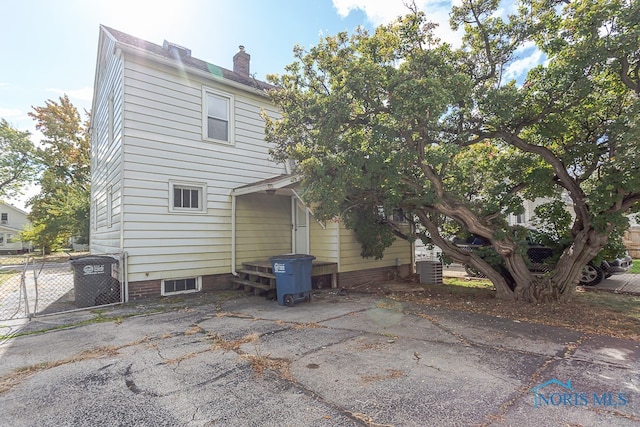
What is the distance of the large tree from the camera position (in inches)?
194

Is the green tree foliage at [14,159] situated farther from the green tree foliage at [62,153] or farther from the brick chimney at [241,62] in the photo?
the brick chimney at [241,62]

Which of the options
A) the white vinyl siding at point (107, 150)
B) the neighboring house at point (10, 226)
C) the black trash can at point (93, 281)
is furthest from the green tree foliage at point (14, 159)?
the black trash can at point (93, 281)

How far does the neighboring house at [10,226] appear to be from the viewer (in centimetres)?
3075

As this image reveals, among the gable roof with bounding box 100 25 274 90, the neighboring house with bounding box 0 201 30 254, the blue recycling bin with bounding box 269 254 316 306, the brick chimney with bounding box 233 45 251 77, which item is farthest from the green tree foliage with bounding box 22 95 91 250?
the blue recycling bin with bounding box 269 254 316 306

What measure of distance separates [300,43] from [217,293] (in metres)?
6.06

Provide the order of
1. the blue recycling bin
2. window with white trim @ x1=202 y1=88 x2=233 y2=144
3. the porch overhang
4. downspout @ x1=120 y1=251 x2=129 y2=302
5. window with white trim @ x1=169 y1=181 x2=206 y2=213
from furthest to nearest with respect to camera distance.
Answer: window with white trim @ x1=202 y1=88 x2=233 y2=144 → window with white trim @ x1=169 y1=181 x2=206 y2=213 → the porch overhang → downspout @ x1=120 y1=251 x2=129 y2=302 → the blue recycling bin

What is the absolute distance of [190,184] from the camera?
27.2 feet

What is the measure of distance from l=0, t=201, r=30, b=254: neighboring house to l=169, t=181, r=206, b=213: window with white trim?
32.6 m

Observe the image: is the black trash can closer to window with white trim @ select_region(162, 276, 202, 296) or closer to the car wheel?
window with white trim @ select_region(162, 276, 202, 296)

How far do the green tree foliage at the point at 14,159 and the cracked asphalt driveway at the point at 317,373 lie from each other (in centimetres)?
2903

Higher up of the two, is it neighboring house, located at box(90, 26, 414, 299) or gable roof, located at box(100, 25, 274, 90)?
gable roof, located at box(100, 25, 274, 90)

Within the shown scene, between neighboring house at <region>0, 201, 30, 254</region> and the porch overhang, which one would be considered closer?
the porch overhang

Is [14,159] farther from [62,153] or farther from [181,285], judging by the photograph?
[181,285]

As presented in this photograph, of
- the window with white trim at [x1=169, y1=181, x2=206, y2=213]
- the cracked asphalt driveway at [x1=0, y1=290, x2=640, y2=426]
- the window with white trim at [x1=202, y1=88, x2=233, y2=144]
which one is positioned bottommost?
the cracked asphalt driveway at [x1=0, y1=290, x2=640, y2=426]
